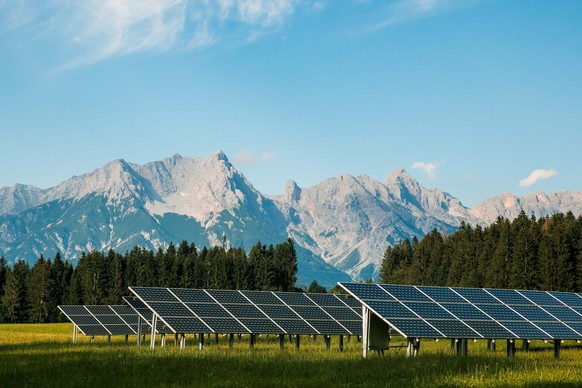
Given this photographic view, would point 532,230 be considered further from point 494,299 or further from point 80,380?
point 80,380

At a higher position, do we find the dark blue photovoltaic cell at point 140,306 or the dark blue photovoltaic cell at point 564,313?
the dark blue photovoltaic cell at point 564,313

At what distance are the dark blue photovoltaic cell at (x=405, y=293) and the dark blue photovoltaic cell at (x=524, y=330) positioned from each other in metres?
4.62

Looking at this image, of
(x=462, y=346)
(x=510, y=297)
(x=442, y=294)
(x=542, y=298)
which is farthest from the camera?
(x=542, y=298)

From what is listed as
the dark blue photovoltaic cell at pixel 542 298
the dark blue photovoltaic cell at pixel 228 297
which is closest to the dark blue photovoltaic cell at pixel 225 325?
the dark blue photovoltaic cell at pixel 228 297

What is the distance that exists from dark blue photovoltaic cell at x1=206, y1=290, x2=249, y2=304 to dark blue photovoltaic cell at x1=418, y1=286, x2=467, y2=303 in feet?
49.3

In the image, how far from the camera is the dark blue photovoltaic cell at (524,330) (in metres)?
39.4

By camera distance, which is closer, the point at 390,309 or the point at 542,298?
the point at 390,309

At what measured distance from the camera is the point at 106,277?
162500 millimetres

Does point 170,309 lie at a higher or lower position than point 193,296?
lower

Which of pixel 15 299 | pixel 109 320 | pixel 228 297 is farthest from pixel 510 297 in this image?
pixel 15 299

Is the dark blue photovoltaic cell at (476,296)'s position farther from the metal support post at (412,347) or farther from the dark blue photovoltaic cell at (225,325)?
the dark blue photovoltaic cell at (225,325)

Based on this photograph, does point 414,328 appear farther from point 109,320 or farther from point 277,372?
point 109,320

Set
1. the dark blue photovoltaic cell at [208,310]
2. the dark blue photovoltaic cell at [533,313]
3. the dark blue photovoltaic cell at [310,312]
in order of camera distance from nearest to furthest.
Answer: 1. the dark blue photovoltaic cell at [533,313]
2. the dark blue photovoltaic cell at [208,310]
3. the dark blue photovoltaic cell at [310,312]

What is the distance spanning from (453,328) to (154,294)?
21.8 metres
